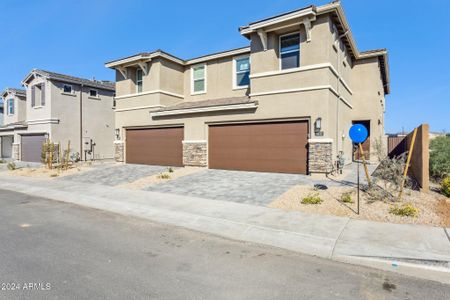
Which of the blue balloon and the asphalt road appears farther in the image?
the blue balloon

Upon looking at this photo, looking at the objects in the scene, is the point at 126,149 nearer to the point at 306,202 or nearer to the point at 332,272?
the point at 306,202

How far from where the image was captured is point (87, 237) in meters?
5.77

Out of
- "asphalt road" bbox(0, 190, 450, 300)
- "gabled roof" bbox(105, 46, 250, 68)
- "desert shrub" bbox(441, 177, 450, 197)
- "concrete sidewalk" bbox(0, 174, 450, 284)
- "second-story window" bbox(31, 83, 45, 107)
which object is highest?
"gabled roof" bbox(105, 46, 250, 68)

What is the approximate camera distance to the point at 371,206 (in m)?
7.38

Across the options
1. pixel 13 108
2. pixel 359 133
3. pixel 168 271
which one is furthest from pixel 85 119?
pixel 168 271

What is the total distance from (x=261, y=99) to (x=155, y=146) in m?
7.75

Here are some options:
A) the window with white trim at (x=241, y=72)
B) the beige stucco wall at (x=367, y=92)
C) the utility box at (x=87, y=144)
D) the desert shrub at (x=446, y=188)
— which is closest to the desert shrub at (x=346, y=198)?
the desert shrub at (x=446, y=188)

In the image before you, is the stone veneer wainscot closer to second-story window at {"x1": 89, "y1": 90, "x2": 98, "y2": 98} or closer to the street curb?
the street curb

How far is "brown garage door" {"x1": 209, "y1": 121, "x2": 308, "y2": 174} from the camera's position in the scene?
12.4 m

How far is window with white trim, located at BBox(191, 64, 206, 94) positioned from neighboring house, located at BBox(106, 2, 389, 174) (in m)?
0.07

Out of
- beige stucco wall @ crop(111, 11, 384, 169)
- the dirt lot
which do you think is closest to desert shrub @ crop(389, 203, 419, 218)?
the dirt lot

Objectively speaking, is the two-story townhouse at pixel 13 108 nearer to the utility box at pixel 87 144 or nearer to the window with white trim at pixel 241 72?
the utility box at pixel 87 144

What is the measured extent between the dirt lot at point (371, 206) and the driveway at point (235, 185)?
0.81 m

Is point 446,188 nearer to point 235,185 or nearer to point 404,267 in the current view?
point 404,267
